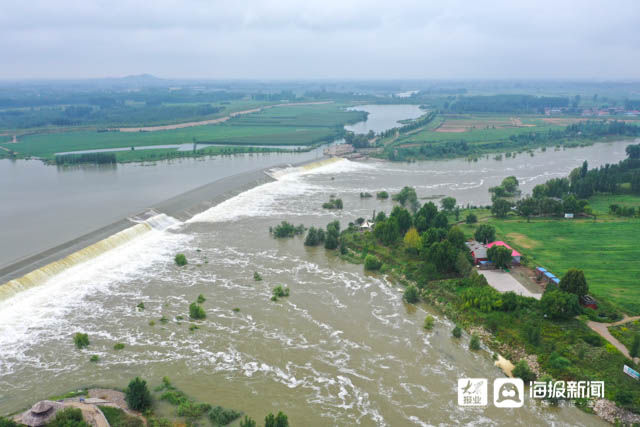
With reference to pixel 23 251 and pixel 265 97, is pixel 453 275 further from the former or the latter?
pixel 265 97

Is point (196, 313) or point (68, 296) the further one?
point (68, 296)

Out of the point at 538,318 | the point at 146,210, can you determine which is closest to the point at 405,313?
the point at 538,318

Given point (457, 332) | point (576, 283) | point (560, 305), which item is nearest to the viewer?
point (560, 305)

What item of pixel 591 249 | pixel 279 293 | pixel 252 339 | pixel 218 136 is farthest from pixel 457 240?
pixel 218 136

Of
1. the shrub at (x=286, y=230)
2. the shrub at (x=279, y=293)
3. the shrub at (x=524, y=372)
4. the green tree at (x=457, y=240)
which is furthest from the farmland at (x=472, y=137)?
the shrub at (x=524, y=372)

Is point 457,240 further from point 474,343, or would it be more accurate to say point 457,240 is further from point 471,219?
point 474,343

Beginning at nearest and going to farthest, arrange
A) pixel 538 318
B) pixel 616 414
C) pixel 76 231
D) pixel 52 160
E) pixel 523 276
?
pixel 616 414, pixel 538 318, pixel 523 276, pixel 76 231, pixel 52 160

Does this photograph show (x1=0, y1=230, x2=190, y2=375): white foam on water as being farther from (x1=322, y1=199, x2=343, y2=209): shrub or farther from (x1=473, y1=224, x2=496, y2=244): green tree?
(x1=473, y1=224, x2=496, y2=244): green tree
